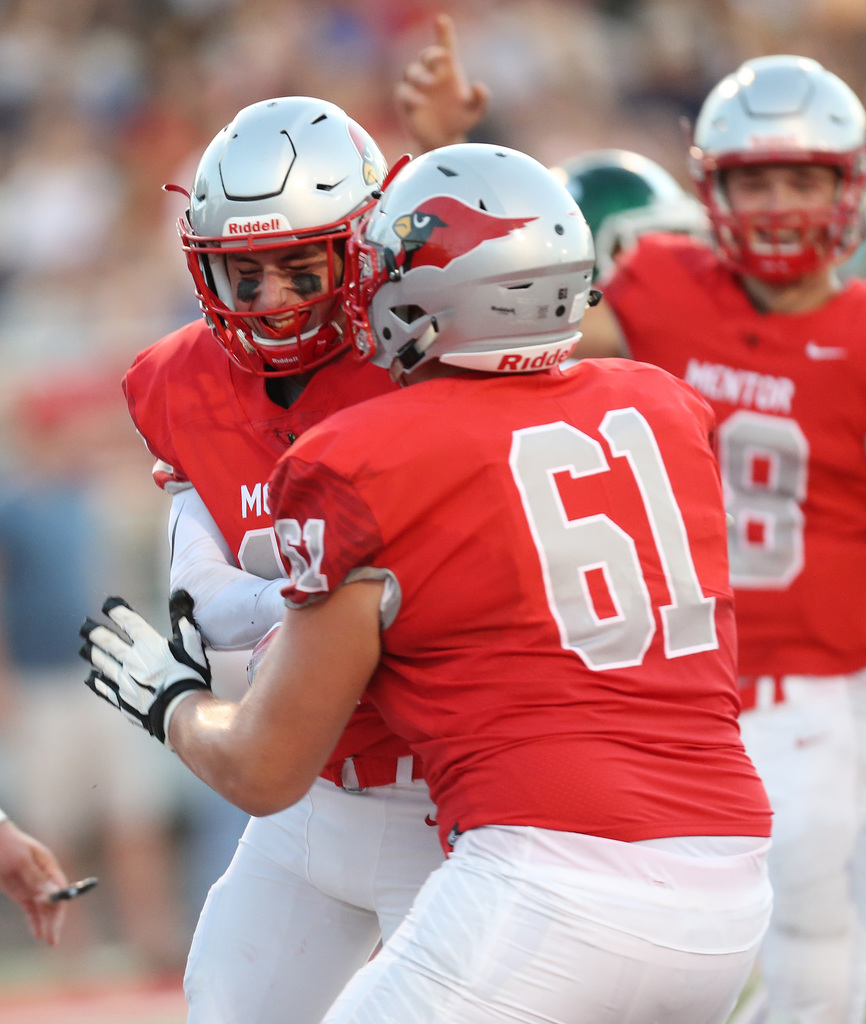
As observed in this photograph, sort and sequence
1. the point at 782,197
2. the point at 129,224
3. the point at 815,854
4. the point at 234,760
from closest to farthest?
the point at 234,760 → the point at 815,854 → the point at 782,197 → the point at 129,224

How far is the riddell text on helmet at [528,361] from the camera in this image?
7.29 feet

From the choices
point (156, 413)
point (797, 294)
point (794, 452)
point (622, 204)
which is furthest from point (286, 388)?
point (622, 204)

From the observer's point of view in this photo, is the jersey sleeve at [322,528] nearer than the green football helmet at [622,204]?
Yes

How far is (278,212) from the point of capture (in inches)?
101

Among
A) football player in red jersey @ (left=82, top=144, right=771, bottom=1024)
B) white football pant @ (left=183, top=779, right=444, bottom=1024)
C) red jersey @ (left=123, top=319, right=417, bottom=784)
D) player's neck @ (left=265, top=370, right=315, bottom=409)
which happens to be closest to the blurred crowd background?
white football pant @ (left=183, top=779, right=444, bottom=1024)

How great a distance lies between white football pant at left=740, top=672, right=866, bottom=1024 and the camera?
3562 millimetres

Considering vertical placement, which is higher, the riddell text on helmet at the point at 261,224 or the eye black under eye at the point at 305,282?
the riddell text on helmet at the point at 261,224

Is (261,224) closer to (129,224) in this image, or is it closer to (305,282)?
(305,282)

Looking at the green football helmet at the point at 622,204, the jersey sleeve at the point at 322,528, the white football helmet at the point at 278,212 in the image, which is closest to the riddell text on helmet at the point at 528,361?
the jersey sleeve at the point at 322,528

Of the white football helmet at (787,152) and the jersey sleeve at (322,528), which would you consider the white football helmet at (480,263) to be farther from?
the white football helmet at (787,152)

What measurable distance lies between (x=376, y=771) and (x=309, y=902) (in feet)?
Answer: 1.05

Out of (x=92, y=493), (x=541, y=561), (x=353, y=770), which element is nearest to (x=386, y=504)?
(x=541, y=561)

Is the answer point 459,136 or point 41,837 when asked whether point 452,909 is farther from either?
point 41,837

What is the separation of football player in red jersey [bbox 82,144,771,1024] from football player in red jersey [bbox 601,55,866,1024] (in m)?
1.48
